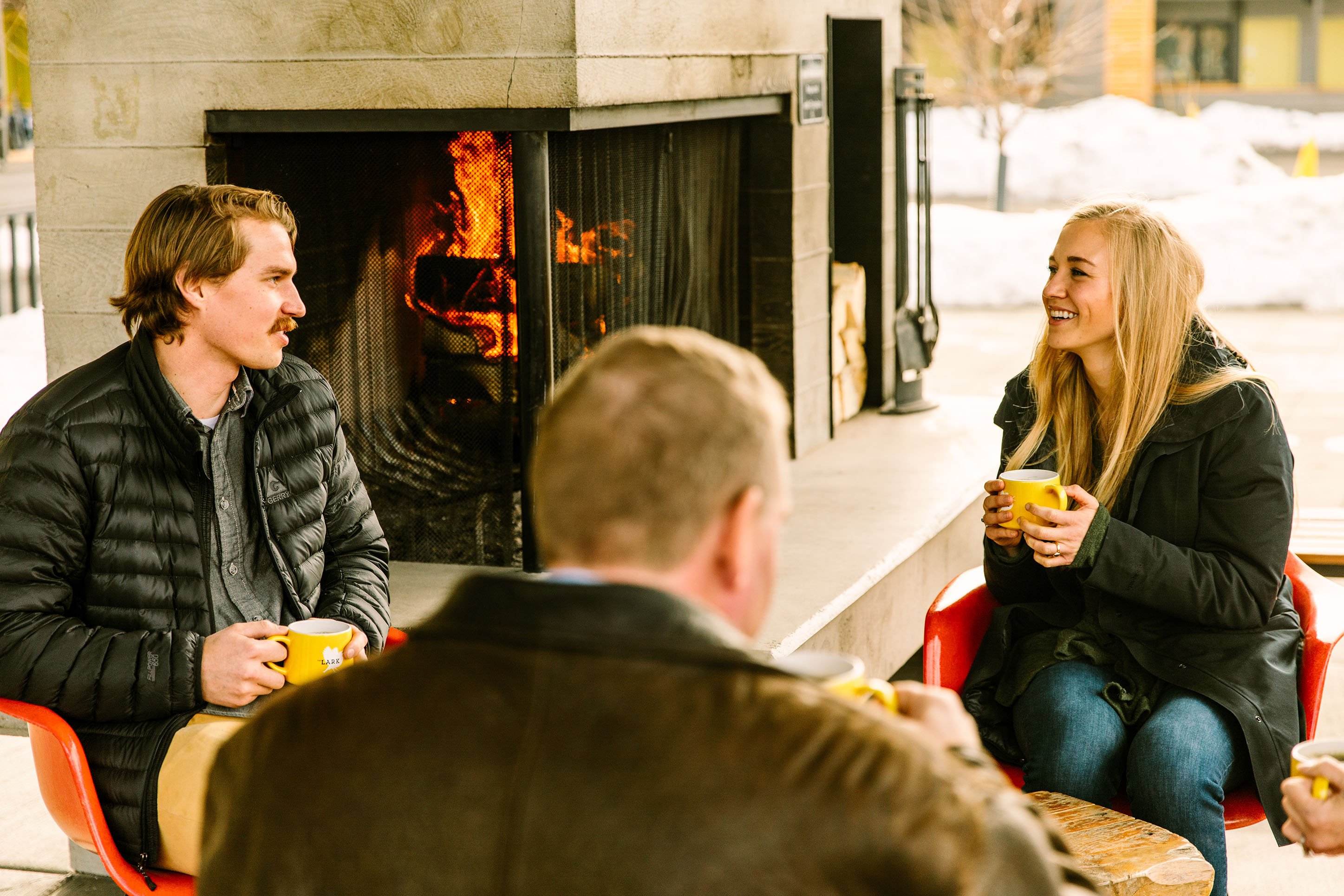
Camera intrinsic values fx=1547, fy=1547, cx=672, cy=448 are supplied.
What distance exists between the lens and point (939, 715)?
170 centimetres

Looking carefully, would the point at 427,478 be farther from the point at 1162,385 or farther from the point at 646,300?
the point at 1162,385

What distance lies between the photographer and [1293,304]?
1438cm

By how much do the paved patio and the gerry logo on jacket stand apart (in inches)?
56.7

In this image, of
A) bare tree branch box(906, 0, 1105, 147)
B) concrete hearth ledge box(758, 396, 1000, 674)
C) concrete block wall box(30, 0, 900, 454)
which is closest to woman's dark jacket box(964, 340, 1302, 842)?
concrete hearth ledge box(758, 396, 1000, 674)

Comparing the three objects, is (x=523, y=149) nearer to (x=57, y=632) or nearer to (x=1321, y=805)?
(x=57, y=632)

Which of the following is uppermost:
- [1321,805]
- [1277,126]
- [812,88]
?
[1277,126]

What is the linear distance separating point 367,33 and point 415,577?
163cm

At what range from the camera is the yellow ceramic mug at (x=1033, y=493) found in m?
3.21

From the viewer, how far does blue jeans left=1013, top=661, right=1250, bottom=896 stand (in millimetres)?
3180

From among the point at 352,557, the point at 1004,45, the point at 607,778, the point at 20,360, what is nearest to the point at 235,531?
the point at 352,557

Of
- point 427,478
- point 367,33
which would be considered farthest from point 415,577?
point 367,33

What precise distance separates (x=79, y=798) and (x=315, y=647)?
1.90 ft

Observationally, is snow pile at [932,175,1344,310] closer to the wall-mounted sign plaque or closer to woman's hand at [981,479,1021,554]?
the wall-mounted sign plaque

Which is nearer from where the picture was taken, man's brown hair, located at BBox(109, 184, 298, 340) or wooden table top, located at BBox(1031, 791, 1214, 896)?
wooden table top, located at BBox(1031, 791, 1214, 896)
